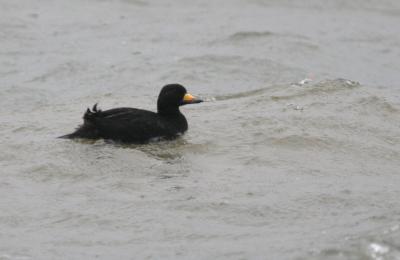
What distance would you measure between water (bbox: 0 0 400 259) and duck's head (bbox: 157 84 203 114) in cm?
38

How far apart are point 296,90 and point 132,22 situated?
680 cm

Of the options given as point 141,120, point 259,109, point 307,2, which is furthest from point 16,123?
point 307,2

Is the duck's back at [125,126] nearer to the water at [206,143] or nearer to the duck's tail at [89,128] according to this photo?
the duck's tail at [89,128]

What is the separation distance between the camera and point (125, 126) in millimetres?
10484

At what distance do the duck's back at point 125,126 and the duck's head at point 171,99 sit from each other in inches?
12.6

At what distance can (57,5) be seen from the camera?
2042 centimetres

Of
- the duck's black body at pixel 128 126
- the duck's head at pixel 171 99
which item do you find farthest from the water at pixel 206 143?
the duck's head at pixel 171 99

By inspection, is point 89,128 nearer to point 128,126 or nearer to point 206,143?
point 128,126

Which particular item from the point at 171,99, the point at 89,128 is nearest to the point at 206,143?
the point at 171,99

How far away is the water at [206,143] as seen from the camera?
25.0 ft

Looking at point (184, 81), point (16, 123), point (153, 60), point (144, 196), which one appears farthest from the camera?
point (153, 60)

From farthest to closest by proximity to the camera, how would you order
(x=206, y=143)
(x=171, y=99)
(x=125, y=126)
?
(x=171, y=99), (x=206, y=143), (x=125, y=126)

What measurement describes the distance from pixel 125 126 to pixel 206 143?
94cm

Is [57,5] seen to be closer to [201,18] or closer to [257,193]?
[201,18]
